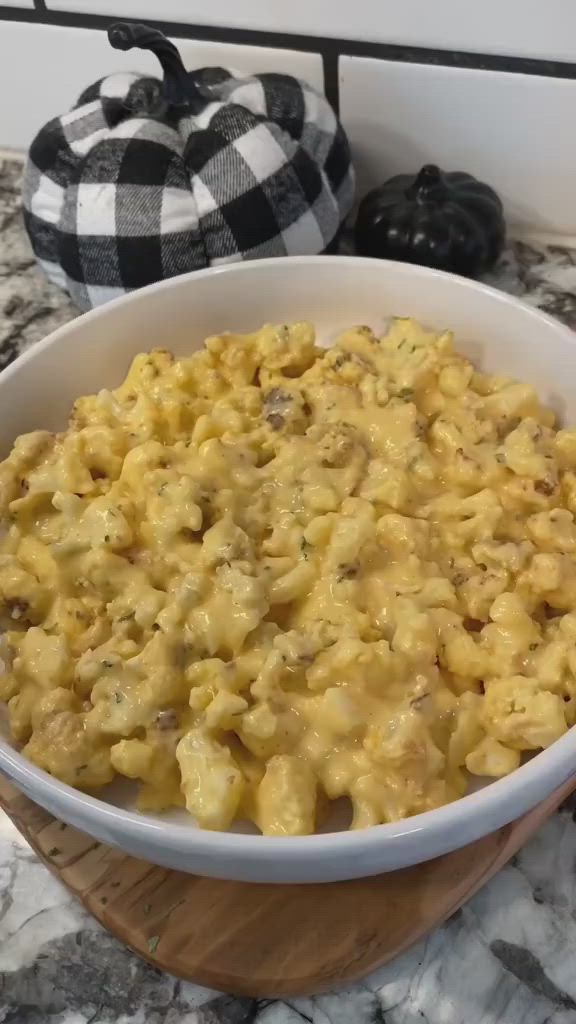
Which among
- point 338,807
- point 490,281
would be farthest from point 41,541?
point 490,281

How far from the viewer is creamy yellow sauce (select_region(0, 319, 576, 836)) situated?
0.57 m

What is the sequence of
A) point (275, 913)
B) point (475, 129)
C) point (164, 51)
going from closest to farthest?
point (275, 913) → point (164, 51) → point (475, 129)

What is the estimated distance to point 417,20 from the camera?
0.89 metres

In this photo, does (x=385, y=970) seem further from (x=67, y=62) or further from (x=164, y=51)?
(x=67, y=62)

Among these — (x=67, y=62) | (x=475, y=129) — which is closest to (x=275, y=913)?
(x=475, y=129)

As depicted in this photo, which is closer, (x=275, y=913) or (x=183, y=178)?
(x=275, y=913)

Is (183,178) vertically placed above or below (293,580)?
above

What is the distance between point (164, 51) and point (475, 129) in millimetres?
320

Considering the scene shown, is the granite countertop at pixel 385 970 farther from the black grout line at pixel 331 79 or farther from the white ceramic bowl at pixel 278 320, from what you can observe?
the black grout line at pixel 331 79

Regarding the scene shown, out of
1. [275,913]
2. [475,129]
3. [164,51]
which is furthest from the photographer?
[475,129]

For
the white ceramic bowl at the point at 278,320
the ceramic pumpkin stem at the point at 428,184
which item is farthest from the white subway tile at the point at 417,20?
the white ceramic bowl at the point at 278,320

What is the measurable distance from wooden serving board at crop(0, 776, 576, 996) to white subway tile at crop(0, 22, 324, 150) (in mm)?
752

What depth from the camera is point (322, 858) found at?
51 centimetres

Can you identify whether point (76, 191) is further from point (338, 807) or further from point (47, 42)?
point (338, 807)
